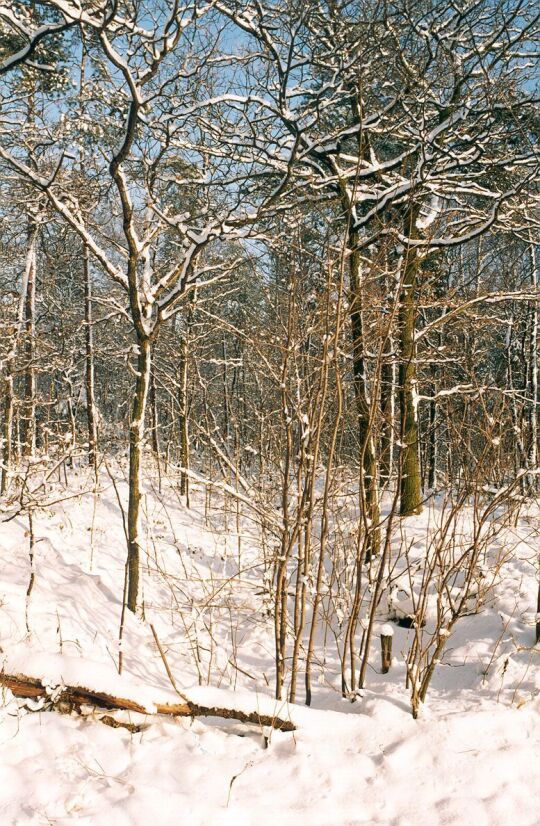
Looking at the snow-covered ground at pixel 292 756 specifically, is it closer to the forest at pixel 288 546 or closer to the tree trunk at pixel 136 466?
the forest at pixel 288 546

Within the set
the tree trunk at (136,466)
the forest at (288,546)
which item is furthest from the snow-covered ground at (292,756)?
the tree trunk at (136,466)

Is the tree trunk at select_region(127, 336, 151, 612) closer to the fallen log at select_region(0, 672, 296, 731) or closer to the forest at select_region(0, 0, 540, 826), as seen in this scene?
the forest at select_region(0, 0, 540, 826)

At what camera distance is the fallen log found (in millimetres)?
2827

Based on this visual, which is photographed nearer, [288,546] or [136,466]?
[288,546]

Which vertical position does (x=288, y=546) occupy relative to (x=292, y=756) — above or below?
above

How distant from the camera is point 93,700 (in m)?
2.85

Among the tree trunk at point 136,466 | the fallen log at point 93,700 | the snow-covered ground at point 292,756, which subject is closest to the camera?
the snow-covered ground at point 292,756

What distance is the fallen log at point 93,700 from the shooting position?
9.27 feet

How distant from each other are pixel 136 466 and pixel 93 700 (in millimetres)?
3013

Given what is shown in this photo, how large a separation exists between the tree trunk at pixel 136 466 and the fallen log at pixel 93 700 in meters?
2.50

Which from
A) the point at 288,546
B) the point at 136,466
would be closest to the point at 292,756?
the point at 288,546

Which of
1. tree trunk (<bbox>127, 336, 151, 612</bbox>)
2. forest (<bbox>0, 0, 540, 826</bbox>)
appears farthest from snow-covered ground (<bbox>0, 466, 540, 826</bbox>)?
tree trunk (<bbox>127, 336, 151, 612</bbox>)

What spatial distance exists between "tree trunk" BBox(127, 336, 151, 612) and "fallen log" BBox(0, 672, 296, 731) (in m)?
2.50

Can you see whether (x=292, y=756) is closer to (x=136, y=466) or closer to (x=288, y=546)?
(x=288, y=546)
